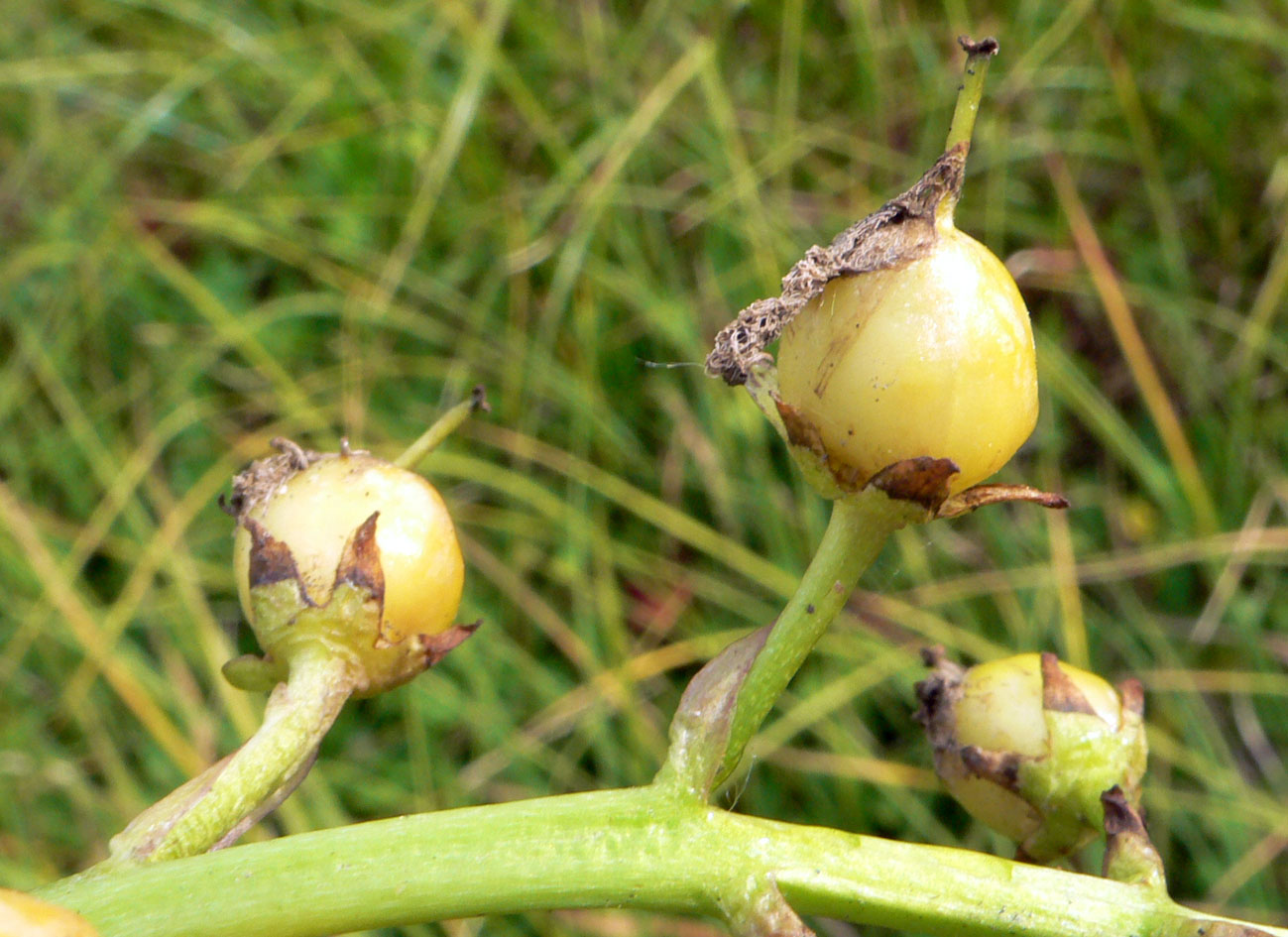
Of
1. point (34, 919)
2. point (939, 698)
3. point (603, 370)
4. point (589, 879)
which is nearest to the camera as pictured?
point (34, 919)

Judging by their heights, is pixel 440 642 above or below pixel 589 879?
above

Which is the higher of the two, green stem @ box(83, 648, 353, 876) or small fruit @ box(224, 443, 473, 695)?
small fruit @ box(224, 443, 473, 695)

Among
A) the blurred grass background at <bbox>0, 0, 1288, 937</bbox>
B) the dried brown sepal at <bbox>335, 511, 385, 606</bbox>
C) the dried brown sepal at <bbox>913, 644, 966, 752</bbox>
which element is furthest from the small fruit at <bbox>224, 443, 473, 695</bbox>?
the blurred grass background at <bbox>0, 0, 1288, 937</bbox>

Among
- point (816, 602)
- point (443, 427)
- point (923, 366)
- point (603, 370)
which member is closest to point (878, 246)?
point (923, 366)

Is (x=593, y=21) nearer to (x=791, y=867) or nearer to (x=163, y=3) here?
(x=163, y=3)

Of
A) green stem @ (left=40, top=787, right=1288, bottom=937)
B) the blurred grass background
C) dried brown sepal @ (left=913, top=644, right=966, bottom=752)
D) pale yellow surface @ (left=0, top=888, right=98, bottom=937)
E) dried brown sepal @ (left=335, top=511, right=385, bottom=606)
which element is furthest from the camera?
the blurred grass background

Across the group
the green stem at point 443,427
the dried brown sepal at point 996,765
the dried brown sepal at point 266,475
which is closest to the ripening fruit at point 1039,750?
the dried brown sepal at point 996,765

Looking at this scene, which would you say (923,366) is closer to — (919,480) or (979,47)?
(919,480)

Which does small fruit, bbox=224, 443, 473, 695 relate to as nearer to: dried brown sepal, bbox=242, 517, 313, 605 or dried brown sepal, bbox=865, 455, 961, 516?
dried brown sepal, bbox=242, 517, 313, 605
